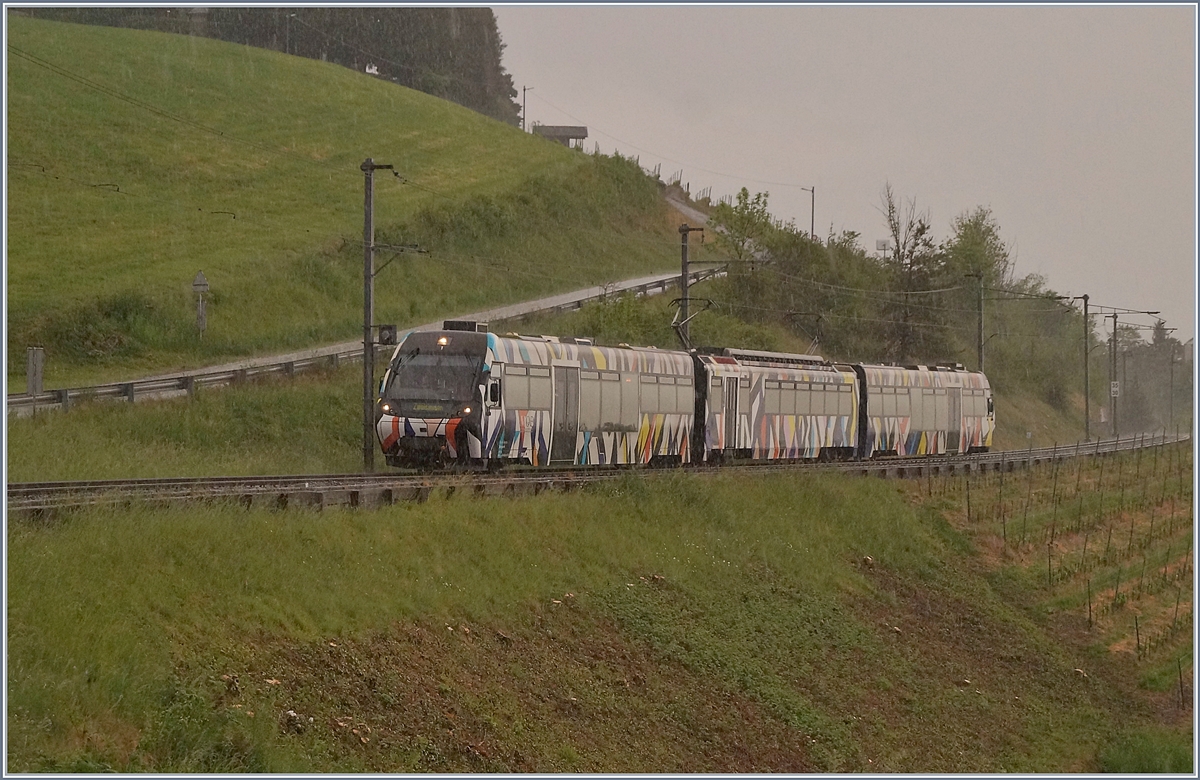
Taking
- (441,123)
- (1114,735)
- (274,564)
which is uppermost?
(441,123)

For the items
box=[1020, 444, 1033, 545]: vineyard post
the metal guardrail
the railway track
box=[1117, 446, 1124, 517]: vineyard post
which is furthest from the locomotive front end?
box=[1117, 446, 1124, 517]: vineyard post

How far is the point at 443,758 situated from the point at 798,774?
663 cm

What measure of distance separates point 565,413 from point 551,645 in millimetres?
11539

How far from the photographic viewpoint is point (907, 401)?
2057 inches

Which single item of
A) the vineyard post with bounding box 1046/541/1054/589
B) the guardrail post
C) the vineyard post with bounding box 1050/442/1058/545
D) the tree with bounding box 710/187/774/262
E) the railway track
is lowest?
the vineyard post with bounding box 1046/541/1054/589

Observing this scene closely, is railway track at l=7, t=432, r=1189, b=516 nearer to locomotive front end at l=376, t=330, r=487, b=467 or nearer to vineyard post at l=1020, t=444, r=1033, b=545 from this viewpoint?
locomotive front end at l=376, t=330, r=487, b=467

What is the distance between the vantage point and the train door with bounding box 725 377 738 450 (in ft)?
134

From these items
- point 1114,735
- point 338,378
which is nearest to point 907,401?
point 338,378

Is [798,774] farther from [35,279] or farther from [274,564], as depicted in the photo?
[35,279]

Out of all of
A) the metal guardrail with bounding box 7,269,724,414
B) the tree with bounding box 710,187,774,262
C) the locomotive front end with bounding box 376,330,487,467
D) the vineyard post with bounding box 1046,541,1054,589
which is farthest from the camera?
the tree with bounding box 710,187,774,262

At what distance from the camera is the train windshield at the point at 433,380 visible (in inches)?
1171

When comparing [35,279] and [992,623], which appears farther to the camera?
[35,279]

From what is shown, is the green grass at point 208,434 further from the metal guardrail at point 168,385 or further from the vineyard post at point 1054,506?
the vineyard post at point 1054,506

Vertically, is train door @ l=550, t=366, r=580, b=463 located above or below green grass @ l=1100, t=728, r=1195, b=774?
above
